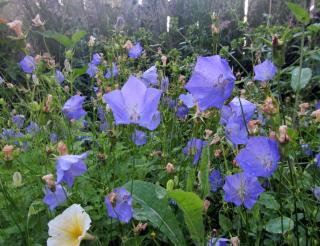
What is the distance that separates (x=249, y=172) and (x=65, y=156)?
0.47 meters

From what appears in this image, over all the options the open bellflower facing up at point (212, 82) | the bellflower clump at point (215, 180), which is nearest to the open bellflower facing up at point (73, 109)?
the bellflower clump at point (215, 180)

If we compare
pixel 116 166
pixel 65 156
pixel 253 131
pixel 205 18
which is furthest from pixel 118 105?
pixel 205 18

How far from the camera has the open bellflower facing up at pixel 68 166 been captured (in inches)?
50.0

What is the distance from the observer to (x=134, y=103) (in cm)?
129

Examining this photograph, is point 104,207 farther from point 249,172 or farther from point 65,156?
point 249,172

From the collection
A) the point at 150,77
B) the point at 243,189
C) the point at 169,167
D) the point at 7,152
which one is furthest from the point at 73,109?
the point at 243,189

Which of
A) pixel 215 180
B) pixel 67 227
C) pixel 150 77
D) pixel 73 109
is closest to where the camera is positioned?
pixel 67 227

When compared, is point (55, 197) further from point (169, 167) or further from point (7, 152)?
point (169, 167)

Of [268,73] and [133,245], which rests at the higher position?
[268,73]

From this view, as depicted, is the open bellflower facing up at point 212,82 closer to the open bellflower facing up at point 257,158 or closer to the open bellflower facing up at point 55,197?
the open bellflower facing up at point 257,158

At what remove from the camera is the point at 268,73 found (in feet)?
5.24

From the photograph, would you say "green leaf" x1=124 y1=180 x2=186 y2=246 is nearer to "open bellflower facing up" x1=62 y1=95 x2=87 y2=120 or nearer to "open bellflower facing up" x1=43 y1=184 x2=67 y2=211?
"open bellflower facing up" x1=43 y1=184 x2=67 y2=211

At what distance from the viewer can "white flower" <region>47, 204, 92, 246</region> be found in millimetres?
1232

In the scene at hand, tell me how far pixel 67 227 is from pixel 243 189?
1.55 feet
